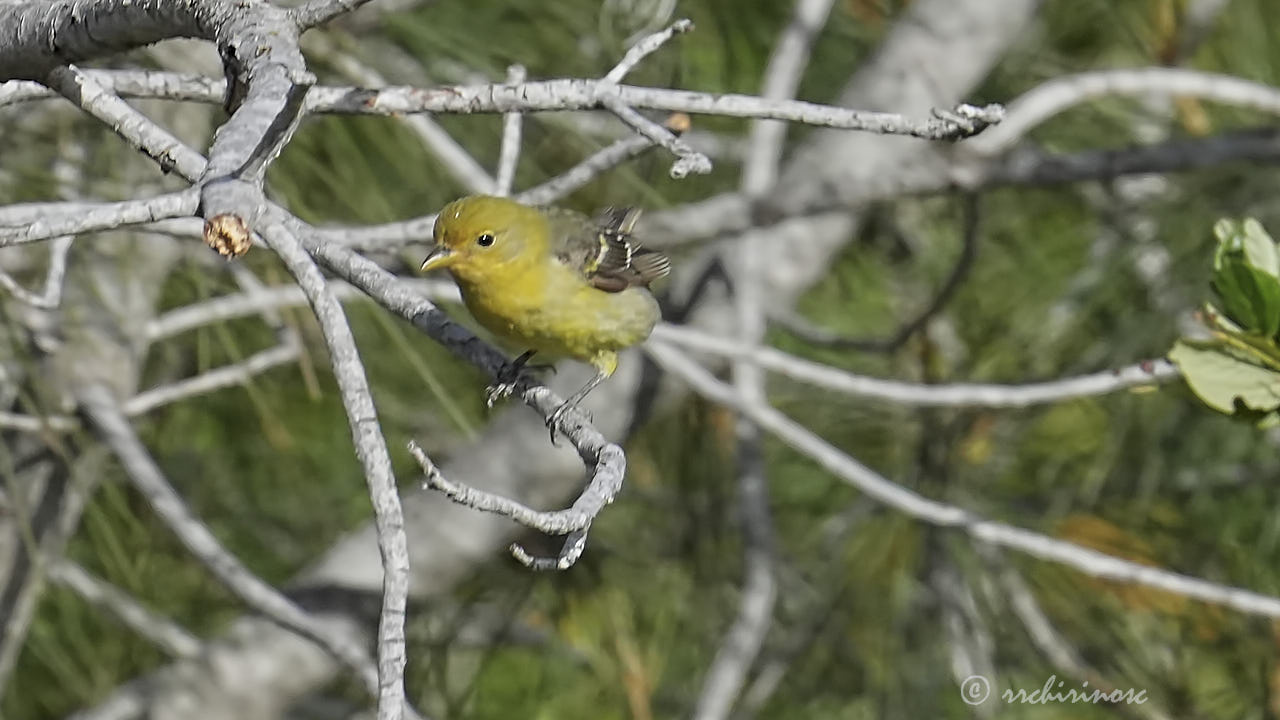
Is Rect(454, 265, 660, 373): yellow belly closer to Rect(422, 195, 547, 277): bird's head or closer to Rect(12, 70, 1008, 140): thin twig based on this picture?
Rect(422, 195, 547, 277): bird's head

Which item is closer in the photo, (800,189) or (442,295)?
(442,295)

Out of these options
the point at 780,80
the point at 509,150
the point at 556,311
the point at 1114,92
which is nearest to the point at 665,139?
the point at 509,150

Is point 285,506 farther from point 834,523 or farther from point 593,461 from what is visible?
point 593,461

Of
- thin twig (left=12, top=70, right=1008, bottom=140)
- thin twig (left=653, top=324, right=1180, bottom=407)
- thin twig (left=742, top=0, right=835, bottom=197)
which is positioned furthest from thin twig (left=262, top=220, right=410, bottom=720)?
thin twig (left=742, top=0, right=835, bottom=197)

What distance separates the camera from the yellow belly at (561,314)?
206 centimetres

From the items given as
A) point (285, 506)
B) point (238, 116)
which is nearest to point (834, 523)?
point (285, 506)

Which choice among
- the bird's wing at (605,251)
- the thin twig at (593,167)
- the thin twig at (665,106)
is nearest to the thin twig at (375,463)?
Answer: the thin twig at (665,106)

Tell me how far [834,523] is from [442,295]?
43.3 inches

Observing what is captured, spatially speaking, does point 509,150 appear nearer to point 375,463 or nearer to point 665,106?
point 665,106

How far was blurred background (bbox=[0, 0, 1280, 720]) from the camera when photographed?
8.56ft

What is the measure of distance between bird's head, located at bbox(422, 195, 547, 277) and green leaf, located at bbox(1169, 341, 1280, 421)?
2.79 feet

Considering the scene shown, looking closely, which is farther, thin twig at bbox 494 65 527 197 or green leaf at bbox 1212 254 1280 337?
thin twig at bbox 494 65 527 197

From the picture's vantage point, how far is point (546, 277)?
211 centimetres

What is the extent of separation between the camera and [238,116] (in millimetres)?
950
